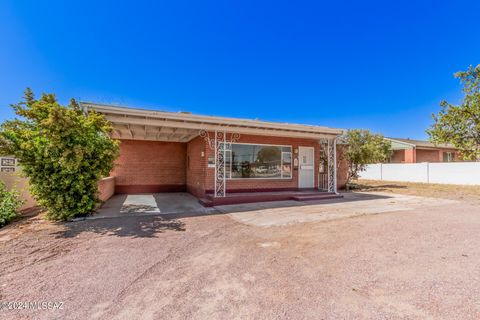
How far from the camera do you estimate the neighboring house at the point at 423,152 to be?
25.2 metres

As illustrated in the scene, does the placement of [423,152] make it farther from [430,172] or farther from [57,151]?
[57,151]

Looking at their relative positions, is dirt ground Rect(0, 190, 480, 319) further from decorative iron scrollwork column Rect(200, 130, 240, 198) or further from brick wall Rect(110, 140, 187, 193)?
brick wall Rect(110, 140, 187, 193)

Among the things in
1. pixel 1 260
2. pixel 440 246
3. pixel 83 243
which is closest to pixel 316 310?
pixel 440 246

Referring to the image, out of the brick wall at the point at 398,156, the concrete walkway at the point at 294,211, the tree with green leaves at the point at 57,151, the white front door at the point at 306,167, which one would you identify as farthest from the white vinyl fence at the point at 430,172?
the tree with green leaves at the point at 57,151

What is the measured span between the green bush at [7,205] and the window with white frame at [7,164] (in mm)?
721

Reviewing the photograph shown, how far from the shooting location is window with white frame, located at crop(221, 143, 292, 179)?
9938 mm

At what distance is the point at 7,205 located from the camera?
20.3 feet

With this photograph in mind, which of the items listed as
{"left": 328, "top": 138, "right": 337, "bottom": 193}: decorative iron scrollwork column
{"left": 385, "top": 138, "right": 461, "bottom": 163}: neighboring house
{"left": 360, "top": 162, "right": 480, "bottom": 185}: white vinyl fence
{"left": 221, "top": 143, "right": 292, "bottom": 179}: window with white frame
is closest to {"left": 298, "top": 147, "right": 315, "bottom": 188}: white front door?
{"left": 221, "top": 143, "right": 292, "bottom": 179}: window with white frame

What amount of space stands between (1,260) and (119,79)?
11370 millimetres

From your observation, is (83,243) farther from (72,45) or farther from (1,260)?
(72,45)

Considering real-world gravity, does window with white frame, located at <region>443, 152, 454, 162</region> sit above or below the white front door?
above

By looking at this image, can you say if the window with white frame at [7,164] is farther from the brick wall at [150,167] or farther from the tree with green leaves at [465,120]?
the tree with green leaves at [465,120]

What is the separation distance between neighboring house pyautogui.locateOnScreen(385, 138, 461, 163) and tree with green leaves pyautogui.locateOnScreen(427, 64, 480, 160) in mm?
15108

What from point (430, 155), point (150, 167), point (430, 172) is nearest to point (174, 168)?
point (150, 167)
